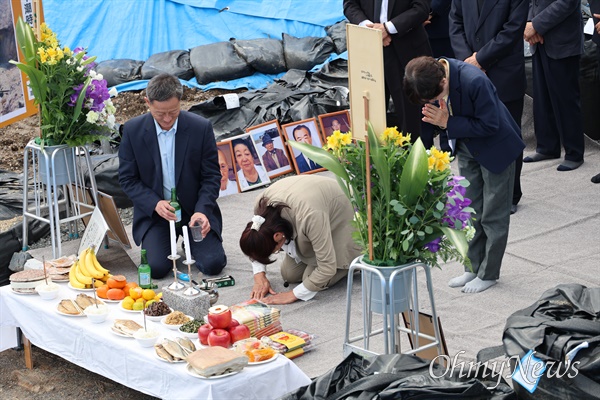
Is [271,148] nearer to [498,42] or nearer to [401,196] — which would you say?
[498,42]

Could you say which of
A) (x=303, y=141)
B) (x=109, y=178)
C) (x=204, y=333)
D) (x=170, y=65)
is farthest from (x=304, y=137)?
(x=204, y=333)

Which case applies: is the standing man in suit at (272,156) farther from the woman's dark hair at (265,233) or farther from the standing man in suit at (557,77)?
the woman's dark hair at (265,233)

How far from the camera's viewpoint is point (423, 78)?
427 cm

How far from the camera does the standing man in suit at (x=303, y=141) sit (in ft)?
23.4

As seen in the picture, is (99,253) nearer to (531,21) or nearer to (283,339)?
(283,339)

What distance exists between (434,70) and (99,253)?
263cm

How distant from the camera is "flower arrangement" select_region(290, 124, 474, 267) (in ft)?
11.4

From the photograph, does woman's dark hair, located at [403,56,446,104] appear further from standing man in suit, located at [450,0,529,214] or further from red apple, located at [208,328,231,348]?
standing man in suit, located at [450,0,529,214]

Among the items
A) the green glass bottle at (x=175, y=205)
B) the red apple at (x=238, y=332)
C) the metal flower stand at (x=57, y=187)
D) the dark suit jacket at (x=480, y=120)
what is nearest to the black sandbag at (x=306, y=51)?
the metal flower stand at (x=57, y=187)

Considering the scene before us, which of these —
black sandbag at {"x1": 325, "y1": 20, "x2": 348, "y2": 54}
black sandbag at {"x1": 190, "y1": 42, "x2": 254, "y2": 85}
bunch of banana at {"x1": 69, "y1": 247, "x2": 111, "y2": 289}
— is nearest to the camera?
bunch of banana at {"x1": 69, "y1": 247, "x2": 111, "y2": 289}

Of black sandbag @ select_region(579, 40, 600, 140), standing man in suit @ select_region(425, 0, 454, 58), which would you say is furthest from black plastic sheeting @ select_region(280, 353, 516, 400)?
black sandbag @ select_region(579, 40, 600, 140)

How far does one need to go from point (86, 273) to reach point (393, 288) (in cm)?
166

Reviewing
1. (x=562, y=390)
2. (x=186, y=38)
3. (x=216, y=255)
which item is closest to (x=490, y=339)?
(x=562, y=390)

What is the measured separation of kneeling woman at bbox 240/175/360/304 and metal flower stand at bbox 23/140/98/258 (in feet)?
4.29
